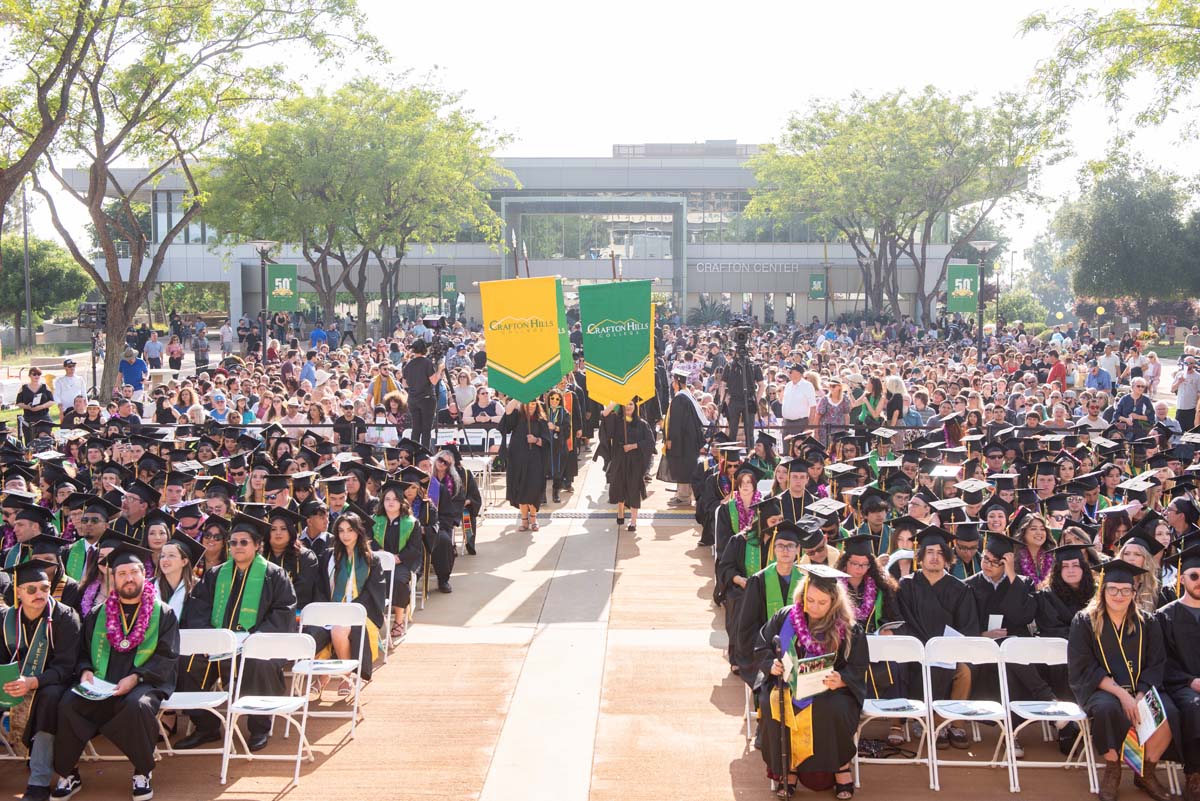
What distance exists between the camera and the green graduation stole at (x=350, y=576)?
916 cm

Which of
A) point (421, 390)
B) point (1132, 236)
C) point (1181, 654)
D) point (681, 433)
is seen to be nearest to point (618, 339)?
point (681, 433)

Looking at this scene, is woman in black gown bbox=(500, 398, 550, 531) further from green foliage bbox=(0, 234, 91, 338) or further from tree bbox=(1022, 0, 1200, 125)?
green foliage bbox=(0, 234, 91, 338)

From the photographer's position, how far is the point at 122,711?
7.00 meters

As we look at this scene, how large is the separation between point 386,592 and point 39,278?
51.2 metres

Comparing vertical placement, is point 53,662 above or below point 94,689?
above

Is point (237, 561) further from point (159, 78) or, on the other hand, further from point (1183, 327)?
point (1183, 327)

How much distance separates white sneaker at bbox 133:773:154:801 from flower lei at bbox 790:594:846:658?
3.88 metres

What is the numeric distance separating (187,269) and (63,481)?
51.4 meters

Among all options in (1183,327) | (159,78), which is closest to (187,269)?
(159,78)

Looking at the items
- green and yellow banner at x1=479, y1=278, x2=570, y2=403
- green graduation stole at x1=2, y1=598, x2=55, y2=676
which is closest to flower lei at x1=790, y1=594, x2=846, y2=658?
green graduation stole at x1=2, y1=598, x2=55, y2=676

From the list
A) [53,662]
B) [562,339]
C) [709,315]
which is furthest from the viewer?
[709,315]

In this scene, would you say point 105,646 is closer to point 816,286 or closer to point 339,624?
point 339,624

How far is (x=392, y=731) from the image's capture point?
789cm

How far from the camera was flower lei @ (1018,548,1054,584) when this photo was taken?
8.71 meters
